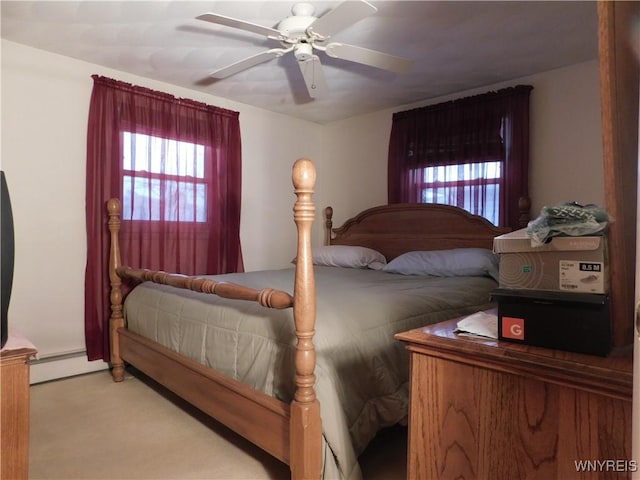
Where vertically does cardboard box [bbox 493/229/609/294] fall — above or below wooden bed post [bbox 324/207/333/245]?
Result: below

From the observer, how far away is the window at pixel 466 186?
134 inches

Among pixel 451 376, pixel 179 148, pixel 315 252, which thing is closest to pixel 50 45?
pixel 179 148

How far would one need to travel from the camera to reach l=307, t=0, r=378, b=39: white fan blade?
1.75m

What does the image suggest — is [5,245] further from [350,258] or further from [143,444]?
[350,258]

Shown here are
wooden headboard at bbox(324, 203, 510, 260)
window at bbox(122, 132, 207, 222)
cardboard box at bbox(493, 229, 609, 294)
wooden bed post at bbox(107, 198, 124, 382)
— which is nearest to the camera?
cardboard box at bbox(493, 229, 609, 294)

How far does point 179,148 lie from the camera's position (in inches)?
136

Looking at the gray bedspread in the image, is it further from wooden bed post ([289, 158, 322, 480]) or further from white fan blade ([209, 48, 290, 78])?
white fan blade ([209, 48, 290, 78])

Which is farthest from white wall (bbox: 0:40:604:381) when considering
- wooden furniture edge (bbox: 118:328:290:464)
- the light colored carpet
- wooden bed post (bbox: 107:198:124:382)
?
wooden furniture edge (bbox: 118:328:290:464)

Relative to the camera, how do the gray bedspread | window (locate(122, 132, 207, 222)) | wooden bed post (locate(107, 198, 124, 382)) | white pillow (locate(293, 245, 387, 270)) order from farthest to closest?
white pillow (locate(293, 245, 387, 270)) → window (locate(122, 132, 207, 222)) → wooden bed post (locate(107, 198, 124, 382)) → the gray bedspread

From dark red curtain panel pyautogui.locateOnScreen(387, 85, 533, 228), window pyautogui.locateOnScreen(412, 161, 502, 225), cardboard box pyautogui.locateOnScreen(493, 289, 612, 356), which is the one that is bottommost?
cardboard box pyautogui.locateOnScreen(493, 289, 612, 356)

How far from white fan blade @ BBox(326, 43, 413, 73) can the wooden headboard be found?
60.1 inches

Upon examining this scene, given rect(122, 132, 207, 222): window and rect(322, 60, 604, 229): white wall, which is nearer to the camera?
rect(322, 60, 604, 229): white wall

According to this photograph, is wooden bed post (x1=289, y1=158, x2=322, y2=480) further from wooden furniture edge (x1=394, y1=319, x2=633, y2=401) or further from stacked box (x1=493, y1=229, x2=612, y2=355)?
stacked box (x1=493, y1=229, x2=612, y2=355)

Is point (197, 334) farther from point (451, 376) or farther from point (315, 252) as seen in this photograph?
point (315, 252)
